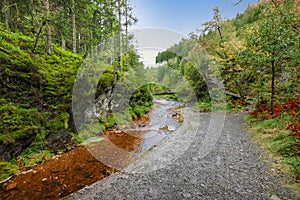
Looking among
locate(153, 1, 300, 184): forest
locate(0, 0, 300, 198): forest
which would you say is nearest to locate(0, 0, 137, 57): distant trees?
locate(0, 0, 300, 198): forest

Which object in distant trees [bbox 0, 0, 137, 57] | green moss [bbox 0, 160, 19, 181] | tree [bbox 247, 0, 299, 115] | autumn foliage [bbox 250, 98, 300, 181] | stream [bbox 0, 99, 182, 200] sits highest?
distant trees [bbox 0, 0, 137, 57]

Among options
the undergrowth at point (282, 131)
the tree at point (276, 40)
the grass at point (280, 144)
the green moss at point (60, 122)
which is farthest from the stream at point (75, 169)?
the tree at point (276, 40)

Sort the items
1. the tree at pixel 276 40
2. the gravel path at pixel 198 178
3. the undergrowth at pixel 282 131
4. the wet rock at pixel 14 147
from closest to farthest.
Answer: the gravel path at pixel 198 178
the undergrowth at pixel 282 131
the wet rock at pixel 14 147
the tree at pixel 276 40

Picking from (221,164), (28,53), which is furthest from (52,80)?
(221,164)

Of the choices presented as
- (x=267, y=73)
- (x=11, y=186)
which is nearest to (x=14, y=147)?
(x=11, y=186)

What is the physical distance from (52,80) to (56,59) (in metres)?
1.31

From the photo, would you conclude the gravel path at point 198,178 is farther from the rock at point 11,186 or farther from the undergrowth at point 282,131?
the rock at point 11,186

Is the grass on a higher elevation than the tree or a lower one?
lower

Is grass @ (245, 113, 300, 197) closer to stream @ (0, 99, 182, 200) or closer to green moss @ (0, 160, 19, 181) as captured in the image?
stream @ (0, 99, 182, 200)

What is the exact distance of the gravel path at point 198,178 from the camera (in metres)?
2.72

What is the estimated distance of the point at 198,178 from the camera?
3.20 metres

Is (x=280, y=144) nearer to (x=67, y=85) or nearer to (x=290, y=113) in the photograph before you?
(x=290, y=113)

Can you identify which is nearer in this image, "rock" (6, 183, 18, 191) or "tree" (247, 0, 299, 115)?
"rock" (6, 183, 18, 191)

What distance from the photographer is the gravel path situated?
2721 millimetres
